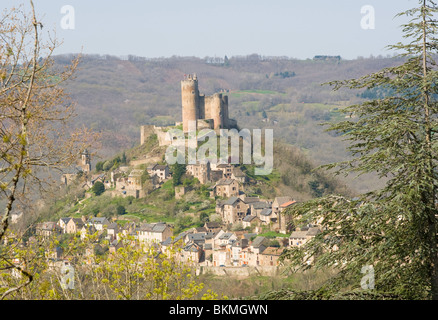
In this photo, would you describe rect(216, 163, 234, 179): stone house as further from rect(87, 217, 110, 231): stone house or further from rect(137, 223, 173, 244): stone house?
rect(87, 217, 110, 231): stone house

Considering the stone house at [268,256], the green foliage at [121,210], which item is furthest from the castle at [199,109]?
the stone house at [268,256]

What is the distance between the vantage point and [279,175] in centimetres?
7338

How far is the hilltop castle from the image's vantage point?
72062mm

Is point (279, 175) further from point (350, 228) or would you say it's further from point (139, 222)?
point (350, 228)

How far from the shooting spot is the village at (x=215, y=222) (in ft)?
164

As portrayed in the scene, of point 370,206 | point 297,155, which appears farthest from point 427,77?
point 297,155

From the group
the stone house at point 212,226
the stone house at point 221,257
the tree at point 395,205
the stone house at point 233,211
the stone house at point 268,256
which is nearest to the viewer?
the tree at point 395,205

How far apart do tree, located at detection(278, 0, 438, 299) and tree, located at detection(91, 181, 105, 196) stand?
205ft

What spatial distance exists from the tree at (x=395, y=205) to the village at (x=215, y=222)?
91.2ft

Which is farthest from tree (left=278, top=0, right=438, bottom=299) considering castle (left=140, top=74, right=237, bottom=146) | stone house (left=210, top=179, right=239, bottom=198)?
castle (left=140, top=74, right=237, bottom=146)

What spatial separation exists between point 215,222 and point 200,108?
20322 mm

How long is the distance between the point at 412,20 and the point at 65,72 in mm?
6047

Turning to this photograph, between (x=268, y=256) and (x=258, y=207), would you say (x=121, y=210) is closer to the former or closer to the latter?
(x=258, y=207)

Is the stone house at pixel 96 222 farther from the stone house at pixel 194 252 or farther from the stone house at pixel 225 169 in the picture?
the stone house at pixel 225 169
